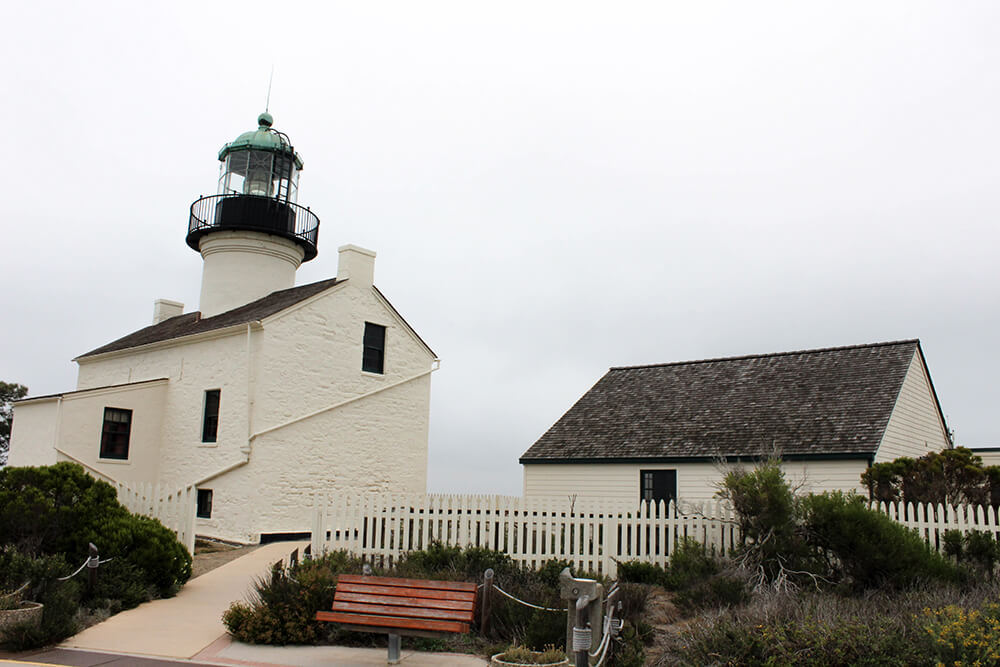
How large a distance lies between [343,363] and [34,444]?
25.1 ft

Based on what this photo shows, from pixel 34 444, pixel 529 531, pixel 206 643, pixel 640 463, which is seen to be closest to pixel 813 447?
pixel 640 463

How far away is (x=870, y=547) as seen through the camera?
1059 cm

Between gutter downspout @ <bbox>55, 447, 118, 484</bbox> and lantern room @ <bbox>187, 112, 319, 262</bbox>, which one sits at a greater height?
lantern room @ <bbox>187, 112, 319, 262</bbox>

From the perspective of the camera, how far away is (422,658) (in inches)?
345

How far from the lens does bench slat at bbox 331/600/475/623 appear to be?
8047 millimetres

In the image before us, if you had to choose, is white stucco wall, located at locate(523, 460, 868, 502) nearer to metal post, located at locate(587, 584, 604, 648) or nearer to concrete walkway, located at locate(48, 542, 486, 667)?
metal post, located at locate(587, 584, 604, 648)

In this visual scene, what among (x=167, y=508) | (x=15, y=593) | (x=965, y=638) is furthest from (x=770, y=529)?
(x=167, y=508)

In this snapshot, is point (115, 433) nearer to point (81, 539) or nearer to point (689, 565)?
point (81, 539)

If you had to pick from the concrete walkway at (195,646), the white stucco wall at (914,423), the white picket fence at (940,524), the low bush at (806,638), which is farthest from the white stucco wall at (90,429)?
the white stucco wall at (914,423)

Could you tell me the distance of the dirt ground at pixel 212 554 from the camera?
1454 cm

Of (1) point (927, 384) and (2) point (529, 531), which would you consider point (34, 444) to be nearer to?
(2) point (529, 531)

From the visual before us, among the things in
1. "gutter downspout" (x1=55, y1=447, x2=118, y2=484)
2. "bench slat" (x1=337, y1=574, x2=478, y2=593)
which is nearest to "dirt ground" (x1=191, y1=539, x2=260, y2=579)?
"gutter downspout" (x1=55, y1=447, x2=118, y2=484)

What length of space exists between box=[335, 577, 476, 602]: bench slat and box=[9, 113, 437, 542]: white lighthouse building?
10.4m

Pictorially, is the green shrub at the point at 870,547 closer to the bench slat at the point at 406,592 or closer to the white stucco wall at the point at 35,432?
the bench slat at the point at 406,592
